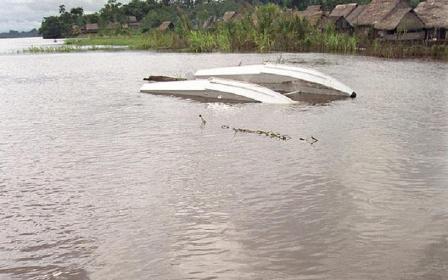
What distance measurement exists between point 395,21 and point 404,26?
786mm

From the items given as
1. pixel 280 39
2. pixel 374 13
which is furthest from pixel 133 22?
pixel 374 13

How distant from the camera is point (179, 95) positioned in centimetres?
1783

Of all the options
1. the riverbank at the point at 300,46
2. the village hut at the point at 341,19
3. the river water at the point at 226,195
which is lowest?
the river water at the point at 226,195

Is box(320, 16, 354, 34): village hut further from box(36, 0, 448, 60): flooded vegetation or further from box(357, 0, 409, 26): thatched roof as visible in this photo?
box(357, 0, 409, 26): thatched roof

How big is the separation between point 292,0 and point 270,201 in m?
80.5

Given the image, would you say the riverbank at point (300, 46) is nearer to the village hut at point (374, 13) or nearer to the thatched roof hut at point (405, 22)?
the thatched roof hut at point (405, 22)

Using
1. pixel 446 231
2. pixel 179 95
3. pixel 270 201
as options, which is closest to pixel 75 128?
pixel 179 95

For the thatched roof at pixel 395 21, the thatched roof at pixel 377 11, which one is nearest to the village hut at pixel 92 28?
the thatched roof at pixel 377 11

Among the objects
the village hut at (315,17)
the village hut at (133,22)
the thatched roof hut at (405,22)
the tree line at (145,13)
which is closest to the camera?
the thatched roof hut at (405,22)

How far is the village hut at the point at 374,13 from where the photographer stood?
138ft

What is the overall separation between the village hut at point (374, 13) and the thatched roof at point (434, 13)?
87.0 inches

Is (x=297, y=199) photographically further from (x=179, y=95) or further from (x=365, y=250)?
Result: (x=179, y=95)

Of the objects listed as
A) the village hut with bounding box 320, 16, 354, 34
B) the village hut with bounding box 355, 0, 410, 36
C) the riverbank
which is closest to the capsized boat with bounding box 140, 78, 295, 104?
the riverbank

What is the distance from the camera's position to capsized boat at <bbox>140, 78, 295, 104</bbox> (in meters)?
15.2
